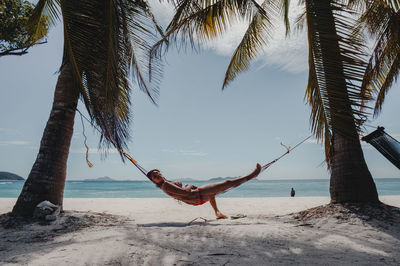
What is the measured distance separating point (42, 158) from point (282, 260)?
3.55 m

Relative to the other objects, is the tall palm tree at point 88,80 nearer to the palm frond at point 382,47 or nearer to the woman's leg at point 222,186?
the woman's leg at point 222,186

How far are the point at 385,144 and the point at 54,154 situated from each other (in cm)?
515

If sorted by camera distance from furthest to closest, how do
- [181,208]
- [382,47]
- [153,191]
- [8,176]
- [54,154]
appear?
[8,176] < [153,191] < [181,208] < [382,47] < [54,154]

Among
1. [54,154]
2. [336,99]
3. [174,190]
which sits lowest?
[174,190]

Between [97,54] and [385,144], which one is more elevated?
[97,54]

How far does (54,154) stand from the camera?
3.64 meters

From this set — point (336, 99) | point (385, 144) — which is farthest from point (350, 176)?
point (336, 99)

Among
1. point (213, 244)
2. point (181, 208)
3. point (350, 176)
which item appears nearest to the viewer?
point (213, 244)

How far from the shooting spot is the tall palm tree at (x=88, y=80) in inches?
115

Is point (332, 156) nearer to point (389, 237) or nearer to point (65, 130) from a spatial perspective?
point (389, 237)

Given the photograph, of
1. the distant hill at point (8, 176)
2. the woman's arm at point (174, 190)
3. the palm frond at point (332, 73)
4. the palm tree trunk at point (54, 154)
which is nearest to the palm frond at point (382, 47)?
the palm frond at point (332, 73)

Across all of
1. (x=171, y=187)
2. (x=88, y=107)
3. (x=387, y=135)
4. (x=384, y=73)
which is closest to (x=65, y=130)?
(x=88, y=107)

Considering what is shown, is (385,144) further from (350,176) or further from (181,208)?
(181,208)

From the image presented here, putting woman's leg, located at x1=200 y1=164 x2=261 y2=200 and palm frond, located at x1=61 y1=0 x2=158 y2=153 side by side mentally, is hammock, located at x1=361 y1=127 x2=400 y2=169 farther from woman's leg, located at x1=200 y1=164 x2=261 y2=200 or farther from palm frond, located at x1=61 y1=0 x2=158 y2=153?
palm frond, located at x1=61 y1=0 x2=158 y2=153
